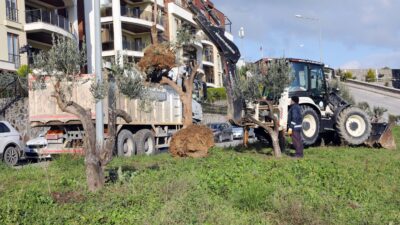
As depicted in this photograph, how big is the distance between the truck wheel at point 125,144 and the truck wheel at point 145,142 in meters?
0.36

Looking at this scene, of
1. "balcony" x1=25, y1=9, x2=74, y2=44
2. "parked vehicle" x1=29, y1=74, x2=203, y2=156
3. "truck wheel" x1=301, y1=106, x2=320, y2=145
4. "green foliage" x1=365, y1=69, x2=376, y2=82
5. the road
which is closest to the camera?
"parked vehicle" x1=29, y1=74, x2=203, y2=156

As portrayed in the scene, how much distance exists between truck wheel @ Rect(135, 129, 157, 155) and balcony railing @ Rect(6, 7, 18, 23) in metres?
19.2

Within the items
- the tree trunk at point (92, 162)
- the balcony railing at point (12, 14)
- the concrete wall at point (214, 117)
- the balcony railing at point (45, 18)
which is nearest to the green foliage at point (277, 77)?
the tree trunk at point (92, 162)

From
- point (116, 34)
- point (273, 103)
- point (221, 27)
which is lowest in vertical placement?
point (273, 103)

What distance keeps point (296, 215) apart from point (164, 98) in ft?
48.1

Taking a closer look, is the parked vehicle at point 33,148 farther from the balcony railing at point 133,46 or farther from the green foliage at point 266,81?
the balcony railing at point 133,46

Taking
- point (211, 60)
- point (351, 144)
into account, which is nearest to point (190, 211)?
point (351, 144)

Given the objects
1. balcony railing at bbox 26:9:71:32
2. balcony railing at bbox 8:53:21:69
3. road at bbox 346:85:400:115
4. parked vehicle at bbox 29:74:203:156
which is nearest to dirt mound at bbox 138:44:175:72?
parked vehicle at bbox 29:74:203:156

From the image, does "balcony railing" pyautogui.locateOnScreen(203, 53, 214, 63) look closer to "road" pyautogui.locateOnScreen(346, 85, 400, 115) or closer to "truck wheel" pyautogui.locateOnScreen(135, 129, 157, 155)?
"road" pyautogui.locateOnScreen(346, 85, 400, 115)

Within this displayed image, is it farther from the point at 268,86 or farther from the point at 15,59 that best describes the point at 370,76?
the point at 268,86

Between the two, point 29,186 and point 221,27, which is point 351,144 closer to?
point 221,27

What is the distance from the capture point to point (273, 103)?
51.6 feet

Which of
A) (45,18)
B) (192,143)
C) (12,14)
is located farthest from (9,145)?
(45,18)

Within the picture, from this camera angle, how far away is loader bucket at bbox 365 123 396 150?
18.4 m
